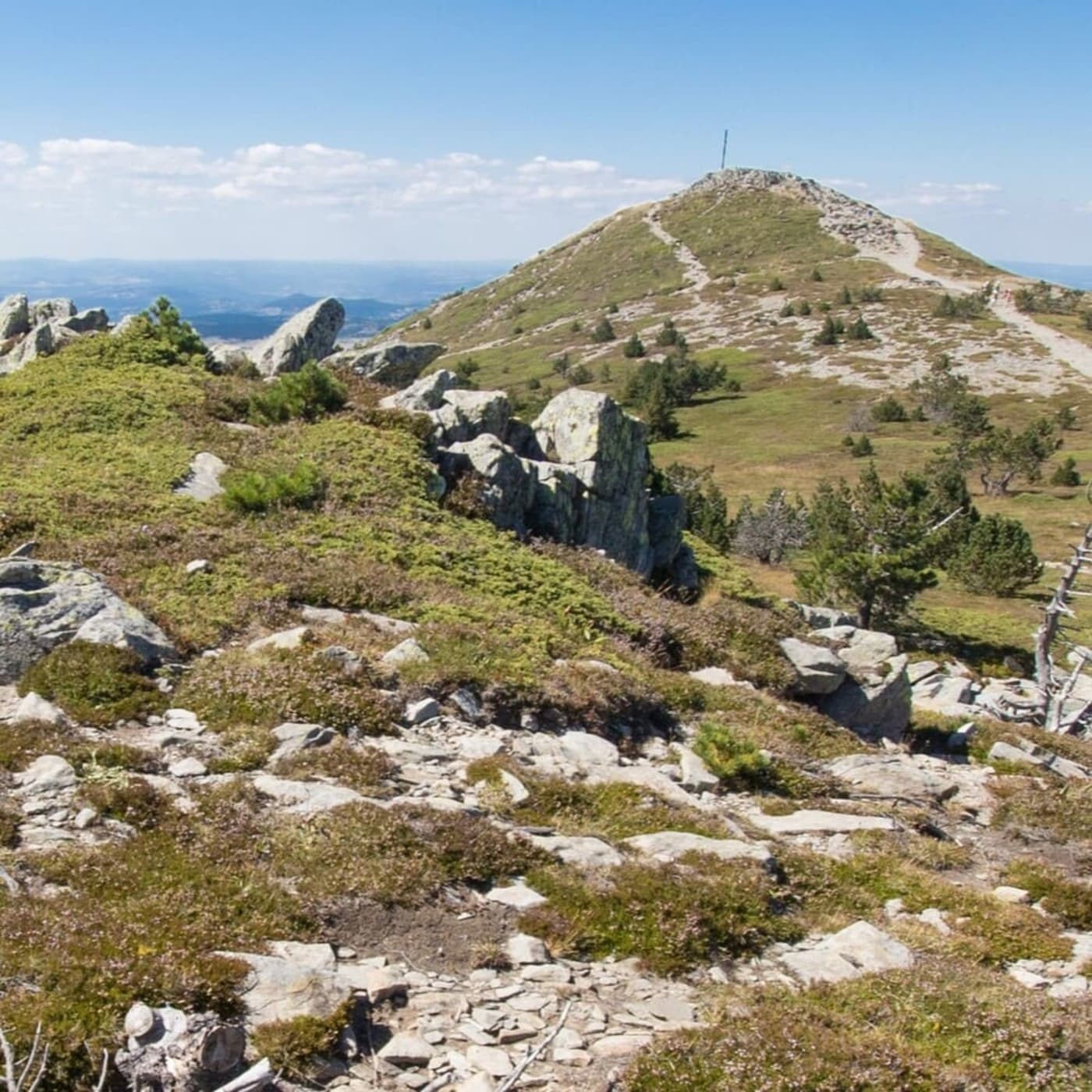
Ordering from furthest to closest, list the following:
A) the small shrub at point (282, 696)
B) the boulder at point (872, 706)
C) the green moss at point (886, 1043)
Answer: the boulder at point (872, 706), the small shrub at point (282, 696), the green moss at point (886, 1043)

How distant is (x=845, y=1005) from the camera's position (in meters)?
7.63

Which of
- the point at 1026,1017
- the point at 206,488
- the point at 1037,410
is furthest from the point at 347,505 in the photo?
the point at 1037,410

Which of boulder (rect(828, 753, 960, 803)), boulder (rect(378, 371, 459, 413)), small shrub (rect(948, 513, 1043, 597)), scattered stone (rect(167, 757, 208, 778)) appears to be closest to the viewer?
scattered stone (rect(167, 757, 208, 778))

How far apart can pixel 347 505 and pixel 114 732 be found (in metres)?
9.43

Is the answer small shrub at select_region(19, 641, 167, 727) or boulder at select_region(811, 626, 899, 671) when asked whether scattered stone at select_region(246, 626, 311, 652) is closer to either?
small shrub at select_region(19, 641, 167, 727)

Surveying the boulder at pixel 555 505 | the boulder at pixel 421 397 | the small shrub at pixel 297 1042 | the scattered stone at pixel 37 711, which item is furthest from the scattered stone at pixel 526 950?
the boulder at pixel 421 397

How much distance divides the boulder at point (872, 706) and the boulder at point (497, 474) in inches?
332

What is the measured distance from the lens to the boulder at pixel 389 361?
3475 centimetres

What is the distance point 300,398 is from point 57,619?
13.5 m

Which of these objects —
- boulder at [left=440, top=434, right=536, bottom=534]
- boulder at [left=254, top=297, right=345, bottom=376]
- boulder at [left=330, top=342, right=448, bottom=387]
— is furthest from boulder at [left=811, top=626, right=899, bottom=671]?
boulder at [left=254, top=297, right=345, bottom=376]

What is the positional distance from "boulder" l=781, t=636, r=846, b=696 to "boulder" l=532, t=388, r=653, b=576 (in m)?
7.71

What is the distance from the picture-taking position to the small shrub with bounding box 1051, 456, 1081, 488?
275 ft

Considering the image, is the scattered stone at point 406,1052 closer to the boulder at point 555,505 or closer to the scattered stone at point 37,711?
the scattered stone at point 37,711

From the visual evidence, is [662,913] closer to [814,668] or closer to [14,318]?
[814,668]
